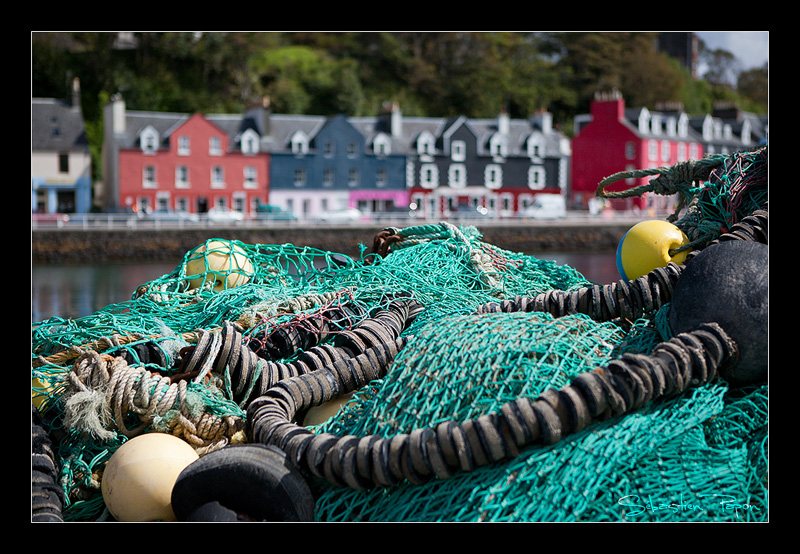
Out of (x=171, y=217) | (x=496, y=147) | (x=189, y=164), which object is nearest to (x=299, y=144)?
(x=189, y=164)

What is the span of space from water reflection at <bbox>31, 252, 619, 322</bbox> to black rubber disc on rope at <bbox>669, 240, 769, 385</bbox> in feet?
41.5

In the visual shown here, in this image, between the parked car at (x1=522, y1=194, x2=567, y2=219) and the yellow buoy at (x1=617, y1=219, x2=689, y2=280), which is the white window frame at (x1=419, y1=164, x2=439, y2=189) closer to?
the parked car at (x1=522, y1=194, x2=567, y2=219)

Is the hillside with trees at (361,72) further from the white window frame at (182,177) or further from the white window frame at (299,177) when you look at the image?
the white window frame at (299,177)

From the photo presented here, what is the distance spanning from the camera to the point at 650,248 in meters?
3.52

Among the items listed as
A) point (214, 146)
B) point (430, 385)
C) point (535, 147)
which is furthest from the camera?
point (535, 147)

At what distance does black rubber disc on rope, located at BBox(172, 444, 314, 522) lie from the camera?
240cm

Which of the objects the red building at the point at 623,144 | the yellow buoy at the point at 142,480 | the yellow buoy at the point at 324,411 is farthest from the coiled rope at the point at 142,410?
the red building at the point at 623,144

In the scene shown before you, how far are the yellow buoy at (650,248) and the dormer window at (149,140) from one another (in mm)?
35827

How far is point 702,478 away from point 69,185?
1496 inches

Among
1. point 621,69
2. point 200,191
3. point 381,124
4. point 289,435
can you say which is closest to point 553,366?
point 289,435

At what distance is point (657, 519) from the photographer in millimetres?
2330

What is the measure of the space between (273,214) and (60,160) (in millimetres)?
10795
